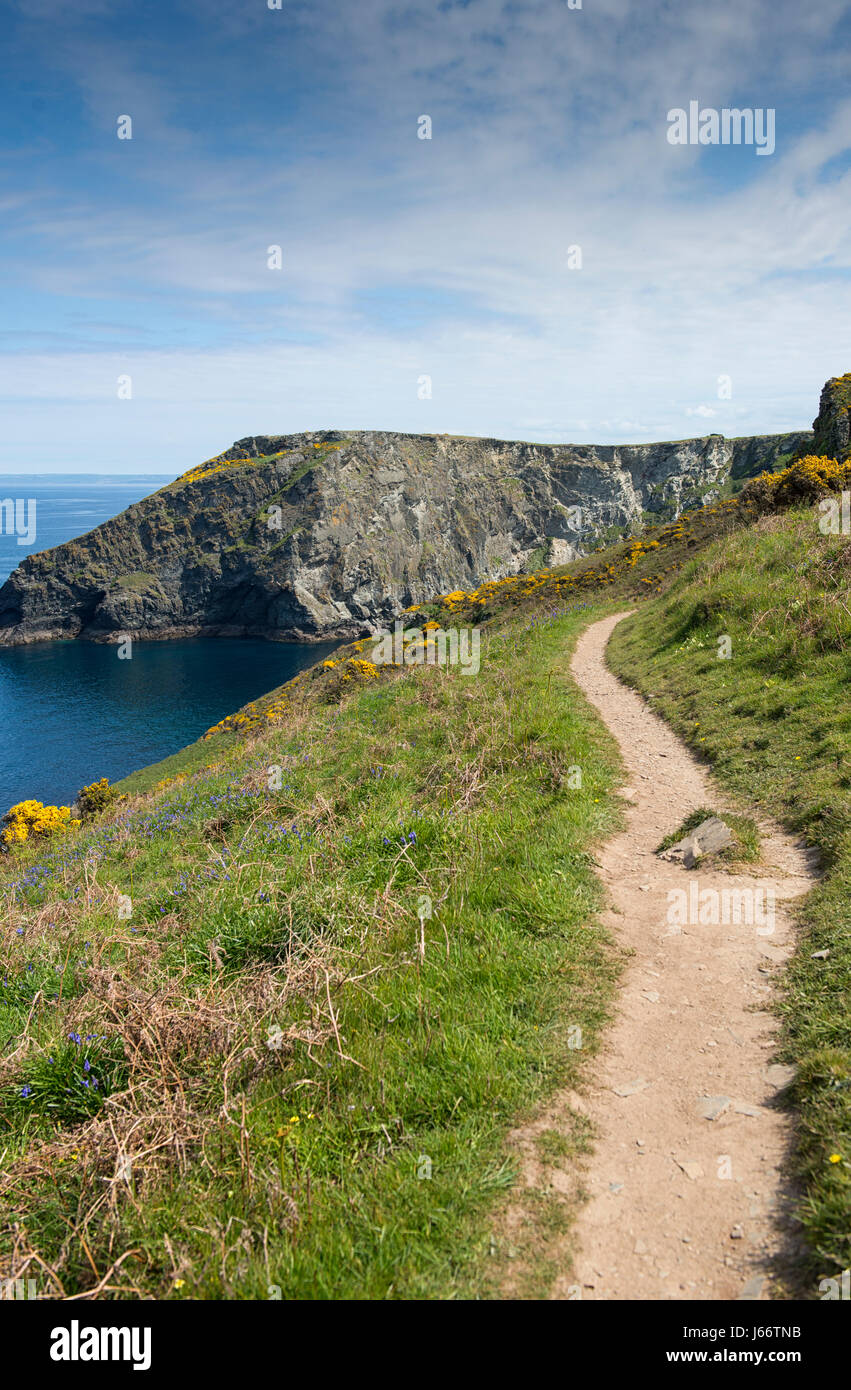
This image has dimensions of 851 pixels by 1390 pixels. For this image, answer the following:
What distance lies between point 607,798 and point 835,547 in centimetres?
879

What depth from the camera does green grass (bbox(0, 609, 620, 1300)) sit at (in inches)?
133

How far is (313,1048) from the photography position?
463 cm

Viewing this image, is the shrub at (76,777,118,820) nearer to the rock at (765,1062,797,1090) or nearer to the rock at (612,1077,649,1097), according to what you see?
the rock at (612,1077,649,1097)

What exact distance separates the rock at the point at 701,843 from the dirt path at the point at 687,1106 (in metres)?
0.19

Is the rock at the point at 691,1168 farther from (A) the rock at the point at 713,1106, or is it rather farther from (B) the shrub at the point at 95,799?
(B) the shrub at the point at 95,799

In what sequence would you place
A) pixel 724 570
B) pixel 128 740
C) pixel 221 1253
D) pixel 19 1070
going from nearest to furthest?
1. pixel 221 1253
2. pixel 19 1070
3. pixel 724 570
4. pixel 128 740

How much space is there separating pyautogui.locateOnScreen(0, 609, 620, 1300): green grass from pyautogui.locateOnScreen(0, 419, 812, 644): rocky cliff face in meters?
139

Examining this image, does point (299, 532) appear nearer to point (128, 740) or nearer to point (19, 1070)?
point (128, 740)

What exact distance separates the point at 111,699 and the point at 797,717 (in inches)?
3995

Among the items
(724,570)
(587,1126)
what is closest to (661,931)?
(587,1126)

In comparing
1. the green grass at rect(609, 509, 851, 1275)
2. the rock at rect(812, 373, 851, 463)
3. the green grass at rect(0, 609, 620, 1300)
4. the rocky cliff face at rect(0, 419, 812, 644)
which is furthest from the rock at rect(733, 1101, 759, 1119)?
the rocky cliff face at rect(0, 419, 812, 644)

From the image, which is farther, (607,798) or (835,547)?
(835,547)

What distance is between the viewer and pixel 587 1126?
3918 millimetres

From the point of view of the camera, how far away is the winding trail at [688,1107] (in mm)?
3109
